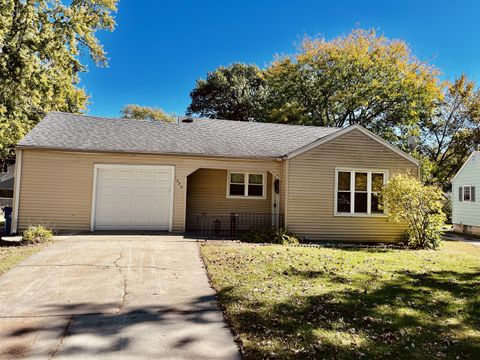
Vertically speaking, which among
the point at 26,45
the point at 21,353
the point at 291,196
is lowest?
the point at 21,353

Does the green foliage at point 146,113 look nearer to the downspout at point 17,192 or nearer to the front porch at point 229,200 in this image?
the front porch at point 229,200

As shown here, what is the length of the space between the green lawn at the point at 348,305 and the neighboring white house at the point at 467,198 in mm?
11864

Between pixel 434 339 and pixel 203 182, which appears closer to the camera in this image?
pixel 434 339

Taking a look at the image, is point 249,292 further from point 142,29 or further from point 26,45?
point 142,29

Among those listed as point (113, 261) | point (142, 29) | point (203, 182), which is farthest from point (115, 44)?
point (113, 261)

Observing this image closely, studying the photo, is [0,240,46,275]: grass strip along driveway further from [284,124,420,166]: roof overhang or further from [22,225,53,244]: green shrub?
[284,124,420,166]: roof overhang

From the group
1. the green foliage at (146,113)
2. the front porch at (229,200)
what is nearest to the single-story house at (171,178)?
the front porch at (229,200)

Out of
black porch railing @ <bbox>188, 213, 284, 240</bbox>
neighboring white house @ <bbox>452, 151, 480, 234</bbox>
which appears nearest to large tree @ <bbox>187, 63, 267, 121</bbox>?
neighboring white house @ <bbox>452, 151, 480, 234</bbox>

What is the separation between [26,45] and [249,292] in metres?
15.9

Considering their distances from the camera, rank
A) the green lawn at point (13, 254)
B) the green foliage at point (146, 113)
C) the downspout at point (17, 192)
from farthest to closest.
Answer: the green foliage at point (146, 113), the downspout at point (17, 192), the green lawn at point (13, 254)

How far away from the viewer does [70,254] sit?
8102 mm

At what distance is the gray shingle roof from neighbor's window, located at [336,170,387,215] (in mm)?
2655

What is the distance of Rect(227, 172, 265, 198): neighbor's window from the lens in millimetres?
14039

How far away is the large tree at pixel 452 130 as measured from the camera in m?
28.8
